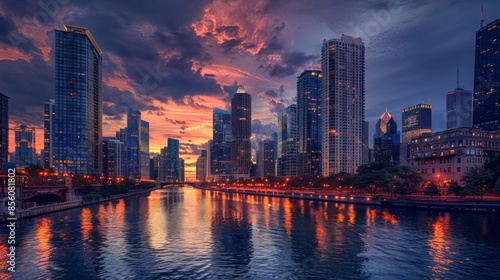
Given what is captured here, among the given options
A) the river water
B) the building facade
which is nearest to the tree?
the river water

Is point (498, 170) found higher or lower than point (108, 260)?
higher

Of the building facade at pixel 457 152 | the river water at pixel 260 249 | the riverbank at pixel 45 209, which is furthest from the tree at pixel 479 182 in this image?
the riverbank at pixel 45 209

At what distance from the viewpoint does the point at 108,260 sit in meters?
46.9

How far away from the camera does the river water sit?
41.2 metres

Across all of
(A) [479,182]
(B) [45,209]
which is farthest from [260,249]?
(A) [479,182]

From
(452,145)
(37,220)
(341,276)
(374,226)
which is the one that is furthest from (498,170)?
(37,220)

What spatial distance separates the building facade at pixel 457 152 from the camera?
485 feet

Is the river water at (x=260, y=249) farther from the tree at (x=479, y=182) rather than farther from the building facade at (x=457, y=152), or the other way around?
the building facade at (x=457, y=152)

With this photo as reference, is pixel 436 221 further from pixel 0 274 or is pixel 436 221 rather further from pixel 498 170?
pixel 0 274

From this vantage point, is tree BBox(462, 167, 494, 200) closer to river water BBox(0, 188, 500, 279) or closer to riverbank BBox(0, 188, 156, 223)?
river water BBox(0, 188, 500, 279)

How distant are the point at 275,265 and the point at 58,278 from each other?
28.2 meters

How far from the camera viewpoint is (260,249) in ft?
177

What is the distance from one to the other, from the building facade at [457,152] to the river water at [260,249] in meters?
75.8

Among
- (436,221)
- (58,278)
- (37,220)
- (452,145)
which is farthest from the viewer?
(452,145)
